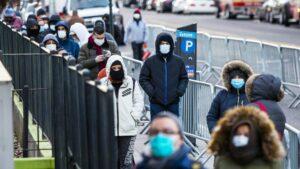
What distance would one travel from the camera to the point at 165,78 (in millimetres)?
13766

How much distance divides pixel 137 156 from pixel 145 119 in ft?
6.71

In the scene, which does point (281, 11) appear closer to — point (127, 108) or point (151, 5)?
point (151, 5)

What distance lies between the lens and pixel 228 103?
10.4 m

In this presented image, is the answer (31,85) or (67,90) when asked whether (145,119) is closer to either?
(31,85)

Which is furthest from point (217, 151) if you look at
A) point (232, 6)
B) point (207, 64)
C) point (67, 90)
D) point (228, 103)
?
point (232, 6)

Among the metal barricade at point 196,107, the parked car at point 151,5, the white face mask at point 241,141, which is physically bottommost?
the parked car at point 151,5

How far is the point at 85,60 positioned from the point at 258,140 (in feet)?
28.2

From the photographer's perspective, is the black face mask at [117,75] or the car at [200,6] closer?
the black face mask at [117,75]

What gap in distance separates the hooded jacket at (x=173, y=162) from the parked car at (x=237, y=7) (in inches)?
2102

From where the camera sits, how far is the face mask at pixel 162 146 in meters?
6.04

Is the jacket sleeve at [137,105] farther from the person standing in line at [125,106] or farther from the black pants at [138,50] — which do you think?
the black pants at [138,50]

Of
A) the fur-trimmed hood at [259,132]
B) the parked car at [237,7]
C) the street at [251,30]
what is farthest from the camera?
the parked car at [237,7]

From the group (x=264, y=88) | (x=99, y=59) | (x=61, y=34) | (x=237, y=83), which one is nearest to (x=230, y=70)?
(x=237, y=83)

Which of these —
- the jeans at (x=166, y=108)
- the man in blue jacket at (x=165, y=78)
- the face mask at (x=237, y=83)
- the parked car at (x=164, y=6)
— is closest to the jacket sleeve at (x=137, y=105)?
the face mask at (x=237, y=83)
